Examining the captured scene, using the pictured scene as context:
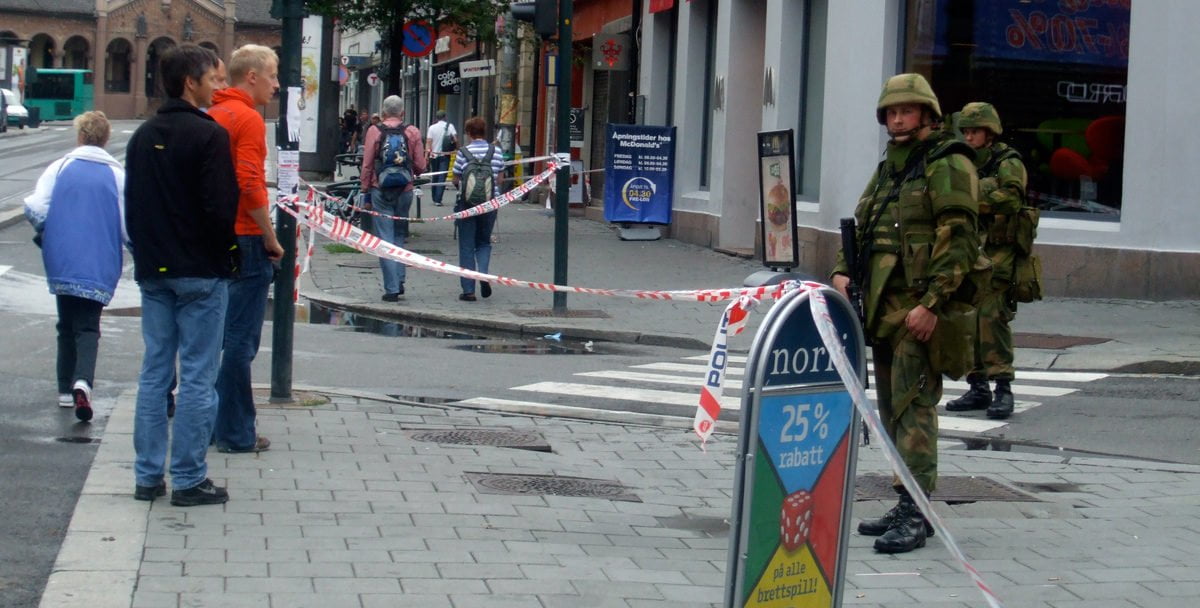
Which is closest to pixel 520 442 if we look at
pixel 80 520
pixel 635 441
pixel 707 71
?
pixel 635 441

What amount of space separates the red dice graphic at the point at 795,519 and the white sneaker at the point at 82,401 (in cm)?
541

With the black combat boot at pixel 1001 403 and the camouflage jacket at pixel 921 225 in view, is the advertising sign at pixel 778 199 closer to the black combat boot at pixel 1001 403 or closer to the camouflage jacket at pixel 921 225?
the black combat boot at pixel 1001 403

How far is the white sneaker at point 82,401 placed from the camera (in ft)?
28.1

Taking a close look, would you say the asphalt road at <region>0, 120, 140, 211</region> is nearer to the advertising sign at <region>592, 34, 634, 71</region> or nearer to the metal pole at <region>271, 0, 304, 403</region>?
the advertising sign at <region>592, 34, 634, 71</region>

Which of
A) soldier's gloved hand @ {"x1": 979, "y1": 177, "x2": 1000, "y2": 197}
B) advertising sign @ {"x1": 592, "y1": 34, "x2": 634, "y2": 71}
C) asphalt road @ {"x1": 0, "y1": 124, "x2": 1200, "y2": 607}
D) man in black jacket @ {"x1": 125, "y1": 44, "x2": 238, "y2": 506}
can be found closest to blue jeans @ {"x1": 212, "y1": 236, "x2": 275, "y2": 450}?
asphalt road @ {"x1": 0, "y1": 124, "x2": 1200, "y2": 607}

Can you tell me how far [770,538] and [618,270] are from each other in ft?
51.0

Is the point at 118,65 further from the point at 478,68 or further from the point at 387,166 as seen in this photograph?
the point at 387,166

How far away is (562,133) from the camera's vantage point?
14.8 metres

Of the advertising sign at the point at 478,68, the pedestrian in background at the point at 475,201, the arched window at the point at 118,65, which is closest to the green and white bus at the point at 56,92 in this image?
the arched window at the point at 118,65

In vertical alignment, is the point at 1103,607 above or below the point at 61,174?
below

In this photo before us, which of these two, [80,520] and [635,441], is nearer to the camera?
[80,520]

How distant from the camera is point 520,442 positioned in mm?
8453

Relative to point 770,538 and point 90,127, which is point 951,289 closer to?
point 770,538

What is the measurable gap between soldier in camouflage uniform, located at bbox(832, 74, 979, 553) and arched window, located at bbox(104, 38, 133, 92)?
98281mm
